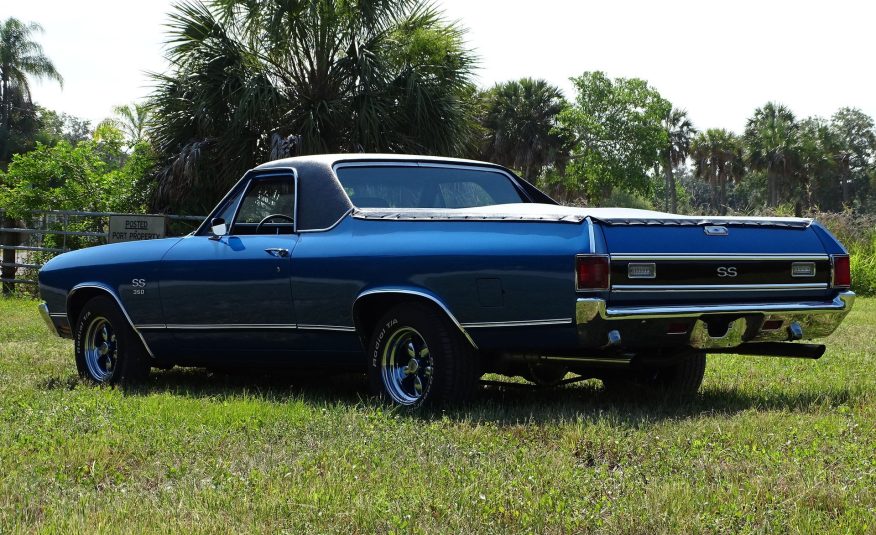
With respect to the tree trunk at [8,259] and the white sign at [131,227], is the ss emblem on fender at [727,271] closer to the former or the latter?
the white sign at [131,227]

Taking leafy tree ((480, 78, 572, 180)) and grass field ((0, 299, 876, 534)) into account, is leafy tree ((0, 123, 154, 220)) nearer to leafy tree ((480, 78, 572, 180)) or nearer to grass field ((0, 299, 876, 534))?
grass field ((0, 299, 876, 534))

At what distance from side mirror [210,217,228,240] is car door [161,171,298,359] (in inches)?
1.2

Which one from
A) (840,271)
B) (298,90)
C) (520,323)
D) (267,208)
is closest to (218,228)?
(267,208)

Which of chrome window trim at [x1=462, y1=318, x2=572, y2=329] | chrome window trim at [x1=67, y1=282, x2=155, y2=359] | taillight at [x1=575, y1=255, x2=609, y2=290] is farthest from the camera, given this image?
chrome window trim at [x1=67, y1=282, x2=155, y2=359]

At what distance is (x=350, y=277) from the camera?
6531 mm

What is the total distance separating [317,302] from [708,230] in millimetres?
2221

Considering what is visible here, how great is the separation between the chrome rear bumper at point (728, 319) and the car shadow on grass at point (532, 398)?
41 cm

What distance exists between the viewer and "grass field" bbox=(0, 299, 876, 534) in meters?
4.06

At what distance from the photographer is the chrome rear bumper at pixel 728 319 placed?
18.7 ft

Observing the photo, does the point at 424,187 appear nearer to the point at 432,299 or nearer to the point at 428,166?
the point at 428,166

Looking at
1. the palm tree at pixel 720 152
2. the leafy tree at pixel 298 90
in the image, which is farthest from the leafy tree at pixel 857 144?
the leafy tree at pixel 298 90

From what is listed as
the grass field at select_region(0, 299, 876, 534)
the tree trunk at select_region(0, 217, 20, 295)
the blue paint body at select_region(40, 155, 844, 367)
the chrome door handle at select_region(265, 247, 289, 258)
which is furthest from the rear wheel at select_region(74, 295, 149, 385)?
the tree trunk at select_region(0, 217, 20, 295)

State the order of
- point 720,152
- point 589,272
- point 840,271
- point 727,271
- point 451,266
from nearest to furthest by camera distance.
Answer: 1. point 589,272
2. point 451,266
3. point 727,271
4. point 840,271
5. point 720,152

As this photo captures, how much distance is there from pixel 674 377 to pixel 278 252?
8.39 ft
